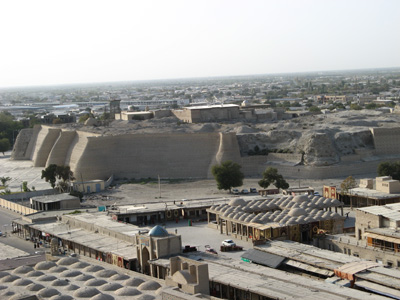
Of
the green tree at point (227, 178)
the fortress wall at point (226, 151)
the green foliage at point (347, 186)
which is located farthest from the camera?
the fortress wall at point (226, 151)

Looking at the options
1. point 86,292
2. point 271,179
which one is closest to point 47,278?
point 86,292

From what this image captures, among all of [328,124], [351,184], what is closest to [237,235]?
[351,184]

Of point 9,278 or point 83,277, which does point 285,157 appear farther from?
point 9,278

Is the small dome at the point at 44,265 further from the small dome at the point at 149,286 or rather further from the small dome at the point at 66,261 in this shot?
the small dome at the point at 149,286

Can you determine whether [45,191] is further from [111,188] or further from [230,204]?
[230,204]

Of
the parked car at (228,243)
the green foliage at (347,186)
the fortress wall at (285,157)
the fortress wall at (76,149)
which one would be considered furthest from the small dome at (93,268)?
the fortress wall at (285,157)

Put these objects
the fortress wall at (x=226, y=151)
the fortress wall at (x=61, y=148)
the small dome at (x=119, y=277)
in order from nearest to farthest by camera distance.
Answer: the small dome at (x=119, y=277)
the fortress wall at (x=226, y=151)
the fortress wall at (x=61, y=148)
